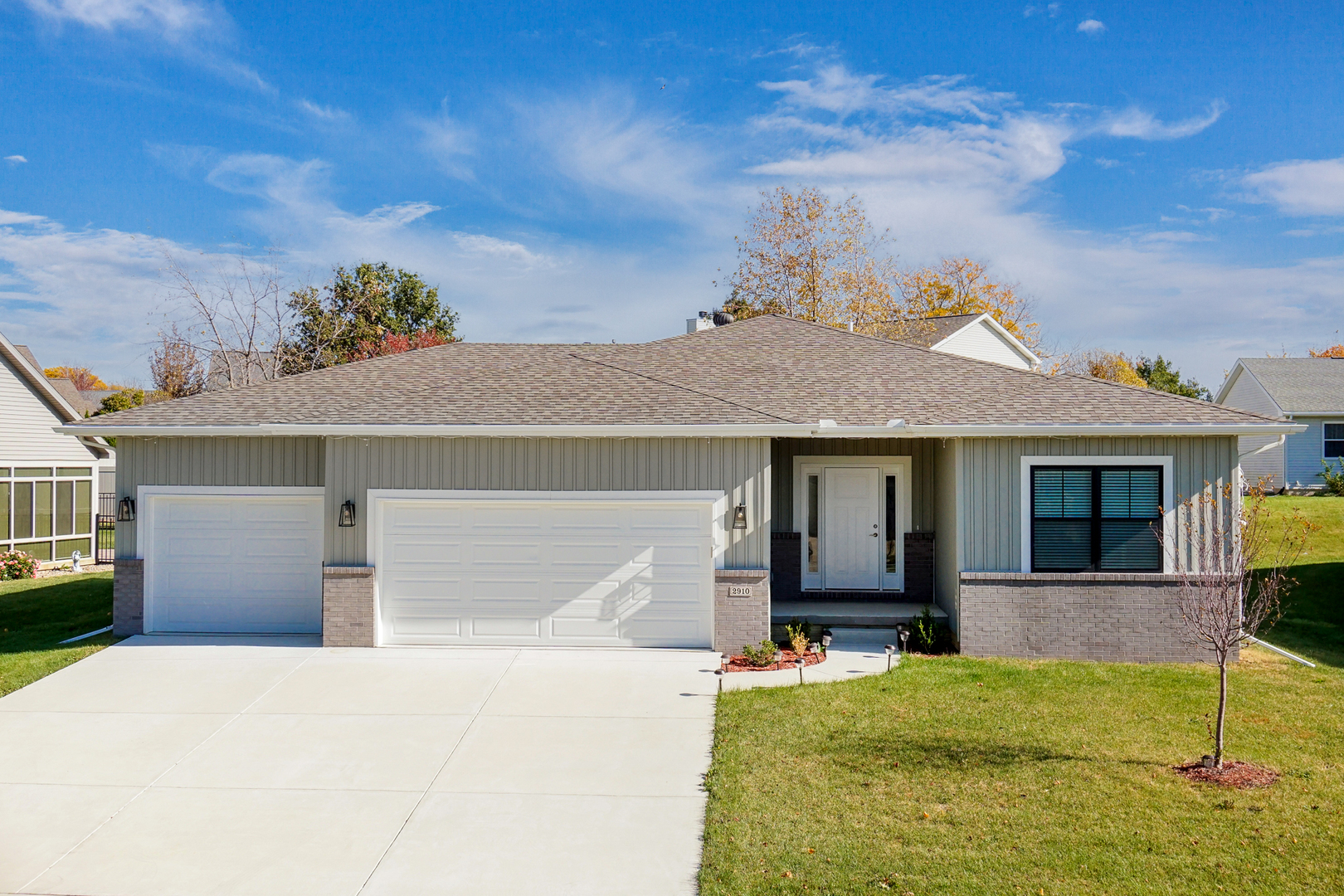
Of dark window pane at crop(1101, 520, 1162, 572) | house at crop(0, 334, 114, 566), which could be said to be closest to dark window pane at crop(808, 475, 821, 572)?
dark window pane at crop(1101, 520, 1162, 572)

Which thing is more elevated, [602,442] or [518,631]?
[602,442]

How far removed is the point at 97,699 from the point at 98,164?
2219cm

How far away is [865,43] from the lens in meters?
18.5

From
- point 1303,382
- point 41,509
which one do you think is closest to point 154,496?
point 41,509

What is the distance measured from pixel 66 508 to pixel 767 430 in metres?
20.3

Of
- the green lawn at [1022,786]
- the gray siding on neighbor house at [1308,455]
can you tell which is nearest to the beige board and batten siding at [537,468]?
the green lawn at [1022,786]

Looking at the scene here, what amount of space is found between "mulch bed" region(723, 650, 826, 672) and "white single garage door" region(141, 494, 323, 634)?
593 centimetres

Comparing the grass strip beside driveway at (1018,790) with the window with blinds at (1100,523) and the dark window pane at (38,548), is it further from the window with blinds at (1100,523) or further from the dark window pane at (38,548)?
A: the dark window pane at (38,548)

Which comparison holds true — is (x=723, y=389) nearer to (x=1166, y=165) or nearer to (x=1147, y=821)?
(x=1147, y=821)

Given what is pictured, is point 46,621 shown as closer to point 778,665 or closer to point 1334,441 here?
point 778,665

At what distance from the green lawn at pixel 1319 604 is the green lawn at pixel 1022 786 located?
164 centimetres

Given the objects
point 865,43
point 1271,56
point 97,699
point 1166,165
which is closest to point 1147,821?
point 97,699

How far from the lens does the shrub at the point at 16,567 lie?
1956cm

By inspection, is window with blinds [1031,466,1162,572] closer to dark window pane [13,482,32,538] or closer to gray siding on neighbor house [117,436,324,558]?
gray siding on neighbor house [117,436,324,558]
